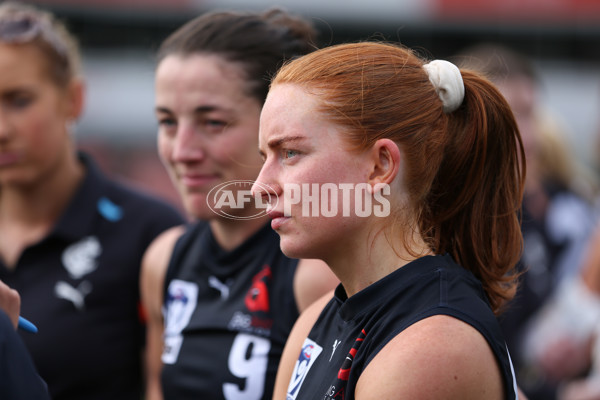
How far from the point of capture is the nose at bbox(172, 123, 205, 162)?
2451mm

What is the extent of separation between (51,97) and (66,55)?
234mm

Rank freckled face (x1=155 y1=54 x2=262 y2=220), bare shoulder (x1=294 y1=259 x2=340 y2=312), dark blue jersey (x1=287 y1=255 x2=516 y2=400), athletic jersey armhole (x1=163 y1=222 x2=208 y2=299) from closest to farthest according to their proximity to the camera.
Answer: dark blue jersey (x1=287 y1=255 x2=516 y2=400)
bare shoulder (x1=294 y1=259 x2=340 y2=312)
freckled face (x1=155 y1=54 x2=262 y2=220)
athletic jersey armhole (x1=163 y1=222 x2=208 y2=299)

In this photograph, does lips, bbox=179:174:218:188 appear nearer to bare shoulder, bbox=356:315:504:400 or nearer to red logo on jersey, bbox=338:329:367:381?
red logo on jersey, bbox=338:329:367:381

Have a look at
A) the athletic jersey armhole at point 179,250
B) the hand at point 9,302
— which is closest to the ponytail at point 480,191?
the hand at point 9,302

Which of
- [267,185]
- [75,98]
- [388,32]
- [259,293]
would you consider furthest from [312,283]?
[388,32]

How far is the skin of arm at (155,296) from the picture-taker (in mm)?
2830

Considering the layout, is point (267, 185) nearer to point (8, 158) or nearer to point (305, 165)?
point (305, 165)

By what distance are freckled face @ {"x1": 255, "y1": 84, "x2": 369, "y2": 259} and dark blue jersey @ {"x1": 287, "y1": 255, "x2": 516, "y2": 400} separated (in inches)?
5.9

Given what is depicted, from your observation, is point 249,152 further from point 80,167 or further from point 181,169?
Result: point 80,167

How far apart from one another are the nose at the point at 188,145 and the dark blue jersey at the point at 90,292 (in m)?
0.78

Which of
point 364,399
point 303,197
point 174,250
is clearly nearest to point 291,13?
point 174,250

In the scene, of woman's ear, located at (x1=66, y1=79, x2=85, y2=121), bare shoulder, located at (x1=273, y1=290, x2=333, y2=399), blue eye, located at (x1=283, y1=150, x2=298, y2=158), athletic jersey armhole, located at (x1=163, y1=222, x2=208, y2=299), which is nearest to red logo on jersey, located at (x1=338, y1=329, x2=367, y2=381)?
bare shoulder, located at (x1=273, y1=290, x2=333, y2=399)

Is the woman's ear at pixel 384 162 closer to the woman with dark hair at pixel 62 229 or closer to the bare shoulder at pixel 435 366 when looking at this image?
the bare shoulder at pixel 435 366

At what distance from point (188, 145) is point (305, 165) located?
806 millimetres
